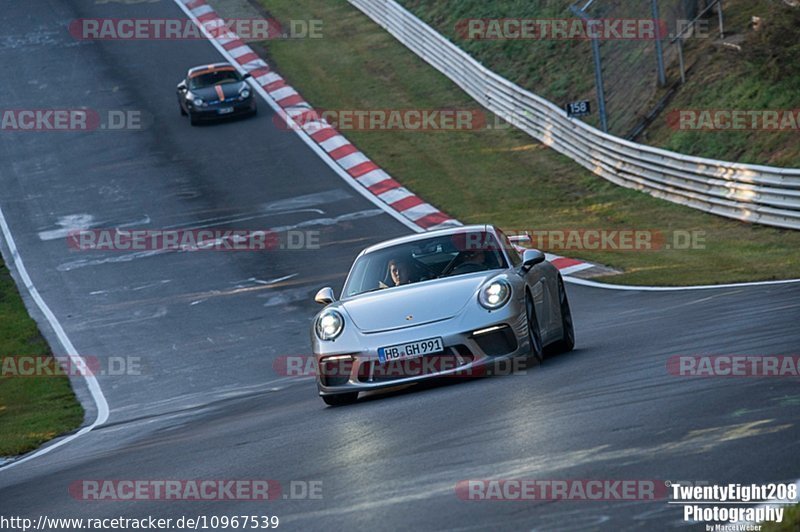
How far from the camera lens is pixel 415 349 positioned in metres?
10.8

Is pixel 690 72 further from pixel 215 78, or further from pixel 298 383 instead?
pixel 298 383

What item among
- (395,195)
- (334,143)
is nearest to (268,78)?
(334,143)

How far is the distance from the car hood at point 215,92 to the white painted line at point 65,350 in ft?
21.4

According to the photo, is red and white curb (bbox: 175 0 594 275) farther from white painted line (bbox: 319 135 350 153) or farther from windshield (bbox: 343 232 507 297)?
windshield (bbox: 343 232 507 297)

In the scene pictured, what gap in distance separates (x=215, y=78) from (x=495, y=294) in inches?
995

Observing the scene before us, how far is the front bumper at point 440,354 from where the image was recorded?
10797 millimetres

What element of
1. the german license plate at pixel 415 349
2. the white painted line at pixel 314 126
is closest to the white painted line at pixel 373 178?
the white painted line at pixel 314 126

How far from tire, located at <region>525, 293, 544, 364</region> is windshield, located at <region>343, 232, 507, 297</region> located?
553mm

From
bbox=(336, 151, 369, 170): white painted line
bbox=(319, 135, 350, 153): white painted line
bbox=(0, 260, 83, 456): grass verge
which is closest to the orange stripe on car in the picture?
bbox=(319, 135, 350, 153): white painted line

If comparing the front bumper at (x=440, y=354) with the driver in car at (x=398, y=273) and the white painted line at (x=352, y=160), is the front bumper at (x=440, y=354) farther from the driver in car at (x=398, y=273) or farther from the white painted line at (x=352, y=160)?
the white painted line at (x=352, y=160)

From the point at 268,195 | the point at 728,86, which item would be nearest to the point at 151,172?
the point at 268,195

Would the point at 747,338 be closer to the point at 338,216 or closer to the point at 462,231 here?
the point at 462,231

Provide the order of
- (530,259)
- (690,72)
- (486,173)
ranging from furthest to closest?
1. (486,173)
2. (690,72)
3. (530,259)

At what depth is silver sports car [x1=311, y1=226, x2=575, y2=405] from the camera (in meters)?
10.8
